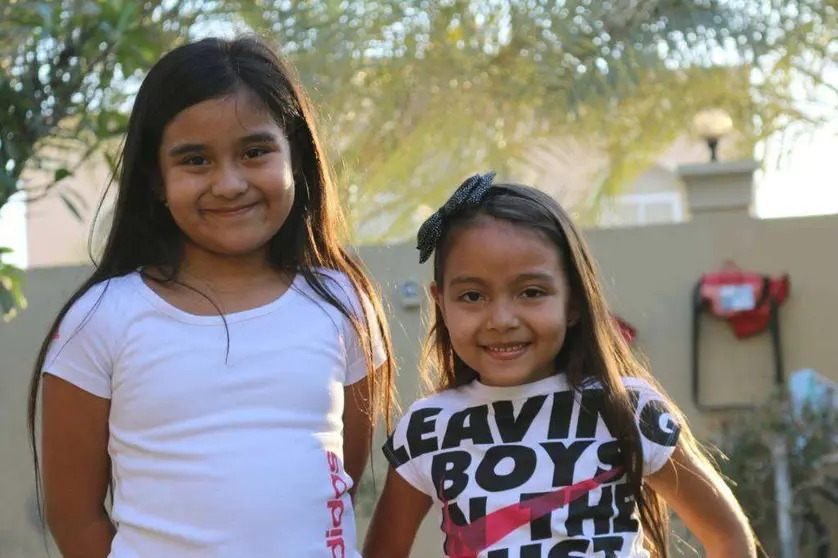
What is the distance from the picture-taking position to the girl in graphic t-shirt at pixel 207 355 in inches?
80.0

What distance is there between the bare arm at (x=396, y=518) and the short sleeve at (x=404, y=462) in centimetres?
1

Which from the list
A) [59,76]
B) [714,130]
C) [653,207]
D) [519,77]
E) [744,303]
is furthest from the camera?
[653,207]

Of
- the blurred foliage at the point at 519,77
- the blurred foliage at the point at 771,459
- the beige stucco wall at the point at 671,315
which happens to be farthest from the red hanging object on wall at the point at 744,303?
the blurred foliage at the point at 519,77

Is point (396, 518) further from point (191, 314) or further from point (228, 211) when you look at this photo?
point (228, 211)

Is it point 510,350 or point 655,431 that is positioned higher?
point 510,350

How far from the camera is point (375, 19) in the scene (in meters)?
10.3

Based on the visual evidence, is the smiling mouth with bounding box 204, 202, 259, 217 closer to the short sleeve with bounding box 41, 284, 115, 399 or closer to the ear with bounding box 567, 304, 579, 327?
the short sleeve with bounding box 41, 284, 115, 399

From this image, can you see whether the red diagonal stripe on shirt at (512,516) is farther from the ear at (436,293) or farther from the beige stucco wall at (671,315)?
the beige stucco wall at (671,315)

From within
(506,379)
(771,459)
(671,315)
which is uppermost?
(506,379)

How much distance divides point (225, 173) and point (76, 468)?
0.56 meters

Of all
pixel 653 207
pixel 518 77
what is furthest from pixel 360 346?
pixel 653 207

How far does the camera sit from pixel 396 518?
2283 mm

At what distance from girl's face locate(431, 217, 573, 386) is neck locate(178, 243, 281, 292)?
1.19 feet

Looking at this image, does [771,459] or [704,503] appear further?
[771,459]
